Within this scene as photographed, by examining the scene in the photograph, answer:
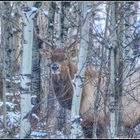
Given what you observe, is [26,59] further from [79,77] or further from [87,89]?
[87,89]

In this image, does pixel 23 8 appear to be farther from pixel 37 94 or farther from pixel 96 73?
pixel 37 94

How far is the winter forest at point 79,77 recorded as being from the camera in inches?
287

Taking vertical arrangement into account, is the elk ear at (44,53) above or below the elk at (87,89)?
above

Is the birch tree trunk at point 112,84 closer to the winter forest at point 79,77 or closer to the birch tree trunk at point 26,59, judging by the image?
the winter forest at point 79,77

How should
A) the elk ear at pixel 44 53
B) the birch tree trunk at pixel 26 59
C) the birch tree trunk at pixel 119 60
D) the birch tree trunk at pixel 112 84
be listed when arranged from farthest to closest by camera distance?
1. the elk ear at pixel 44 53
2. the birch tree trunk at pixel 119 60
3. the birch tree trunk at pixel 112 84
4. the birch tree trunk at pixel 26 59

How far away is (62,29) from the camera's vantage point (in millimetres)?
11250

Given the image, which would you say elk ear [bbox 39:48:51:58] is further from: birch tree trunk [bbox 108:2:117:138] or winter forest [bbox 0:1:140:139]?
birch tree trunk [bbox 108:2:117:138]

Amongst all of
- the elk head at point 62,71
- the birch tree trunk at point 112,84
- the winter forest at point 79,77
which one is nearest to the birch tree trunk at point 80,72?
the winter forest at point 79,77

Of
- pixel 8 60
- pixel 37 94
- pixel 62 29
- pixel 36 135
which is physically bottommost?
pixel 36 135

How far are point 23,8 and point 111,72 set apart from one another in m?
1.77

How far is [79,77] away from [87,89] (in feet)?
7.54

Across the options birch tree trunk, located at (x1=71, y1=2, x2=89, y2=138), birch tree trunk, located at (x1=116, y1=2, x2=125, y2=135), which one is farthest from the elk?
birch tree trunk, located at (x1=71, y1=2, x2=89, y2=138)

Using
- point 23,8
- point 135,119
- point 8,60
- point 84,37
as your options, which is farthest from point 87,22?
point 8,60

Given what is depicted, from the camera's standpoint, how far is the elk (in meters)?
9.12
